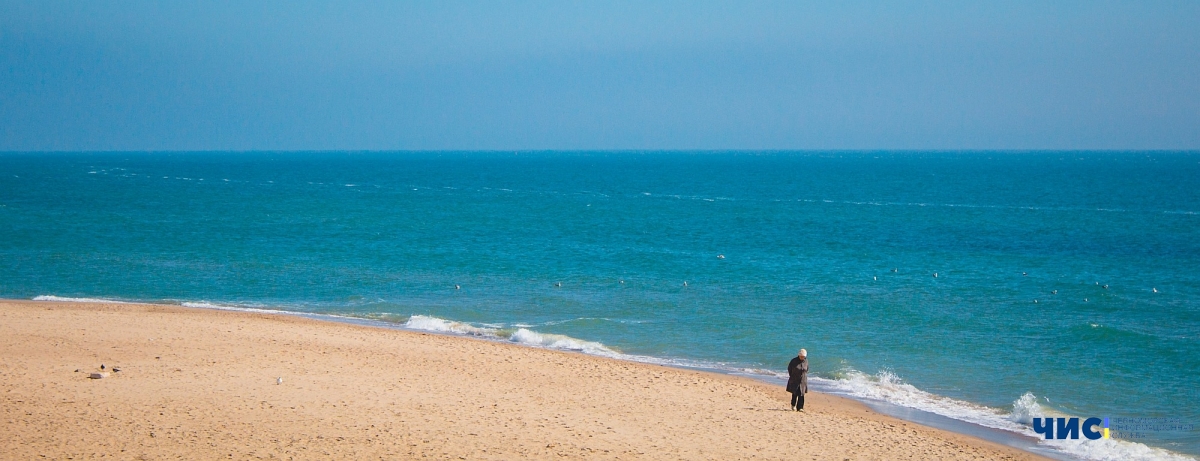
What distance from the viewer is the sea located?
71.0 ft

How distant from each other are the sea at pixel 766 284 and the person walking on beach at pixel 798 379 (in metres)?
2.61

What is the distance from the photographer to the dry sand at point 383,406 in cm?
1410

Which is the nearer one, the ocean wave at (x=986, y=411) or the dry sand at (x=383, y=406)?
the dry sand at (x=383, y=406)

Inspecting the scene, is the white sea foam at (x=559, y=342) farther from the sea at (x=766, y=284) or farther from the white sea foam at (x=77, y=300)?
the white sea foam at (x=77, y=300)

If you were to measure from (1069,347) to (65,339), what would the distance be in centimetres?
2518

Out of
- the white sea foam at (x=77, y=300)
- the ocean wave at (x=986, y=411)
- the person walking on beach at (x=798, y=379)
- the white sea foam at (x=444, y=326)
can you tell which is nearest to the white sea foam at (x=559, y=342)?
the white sea foam at (x=444, y=326)

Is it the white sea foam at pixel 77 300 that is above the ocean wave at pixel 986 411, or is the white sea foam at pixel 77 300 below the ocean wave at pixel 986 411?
below

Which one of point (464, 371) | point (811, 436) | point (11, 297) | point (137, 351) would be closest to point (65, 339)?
point (137, 351)

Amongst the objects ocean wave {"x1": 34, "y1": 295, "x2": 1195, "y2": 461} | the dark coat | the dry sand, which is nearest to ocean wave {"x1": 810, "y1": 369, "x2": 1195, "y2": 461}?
ocean wave {"x1": 34, "y1": 295, "x2": 1195, "y2": 461}

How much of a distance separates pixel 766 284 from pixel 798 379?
58.5 ft

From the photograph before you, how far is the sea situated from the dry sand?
10.6ft

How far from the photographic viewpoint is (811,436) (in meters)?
15.9

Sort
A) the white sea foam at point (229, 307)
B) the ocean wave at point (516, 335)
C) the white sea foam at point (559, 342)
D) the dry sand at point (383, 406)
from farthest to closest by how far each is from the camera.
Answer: the white sea foam at point (229, 307) → the ocean wave at point (516, 335) → the white sea foam at point (559, 342) → the dry sand at point (383, 406)

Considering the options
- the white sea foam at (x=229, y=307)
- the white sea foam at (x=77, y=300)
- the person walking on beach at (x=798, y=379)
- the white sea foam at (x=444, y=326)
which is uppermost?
the person walking on beach at (x=798, y=379)
